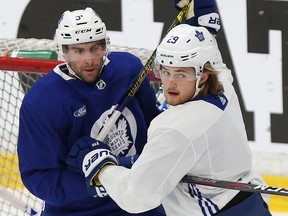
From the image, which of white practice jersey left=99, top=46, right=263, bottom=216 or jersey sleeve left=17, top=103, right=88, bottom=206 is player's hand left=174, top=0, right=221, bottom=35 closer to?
white practice jersey left=99, top=46, right=263, bottom=216

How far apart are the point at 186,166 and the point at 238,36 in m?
2.02

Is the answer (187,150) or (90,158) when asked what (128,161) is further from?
(187,150)

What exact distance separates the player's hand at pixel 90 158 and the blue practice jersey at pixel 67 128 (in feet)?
0.20

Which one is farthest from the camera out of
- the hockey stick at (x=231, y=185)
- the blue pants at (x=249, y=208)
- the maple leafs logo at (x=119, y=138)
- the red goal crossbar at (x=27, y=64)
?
the red goal crossbar at (x=27, y=64)

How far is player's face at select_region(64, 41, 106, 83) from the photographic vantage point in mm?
3166

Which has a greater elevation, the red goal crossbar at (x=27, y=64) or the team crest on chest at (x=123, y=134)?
the red goal crossbar at (x=27, y=64)

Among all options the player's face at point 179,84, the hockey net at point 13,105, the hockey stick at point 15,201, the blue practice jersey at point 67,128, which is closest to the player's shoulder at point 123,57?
the blue practice jersey at point 67,128

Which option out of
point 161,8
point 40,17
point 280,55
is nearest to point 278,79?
point 280,55

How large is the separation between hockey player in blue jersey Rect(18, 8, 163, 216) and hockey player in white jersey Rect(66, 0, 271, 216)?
0.45 ft

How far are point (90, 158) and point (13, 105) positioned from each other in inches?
41.8

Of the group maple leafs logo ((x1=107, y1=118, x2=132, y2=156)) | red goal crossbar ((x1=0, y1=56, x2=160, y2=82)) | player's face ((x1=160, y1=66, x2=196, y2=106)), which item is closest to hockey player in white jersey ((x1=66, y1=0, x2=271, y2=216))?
player's face ((x1=160, y1=66, x2=196, y2=106))

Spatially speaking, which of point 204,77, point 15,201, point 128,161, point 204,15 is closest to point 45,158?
point 128,161

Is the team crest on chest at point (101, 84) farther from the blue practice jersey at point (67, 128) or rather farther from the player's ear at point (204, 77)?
the player's ear at point (204, 77)

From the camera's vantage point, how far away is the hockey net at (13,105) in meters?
3.65
